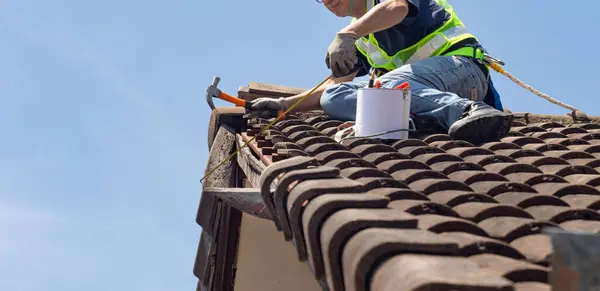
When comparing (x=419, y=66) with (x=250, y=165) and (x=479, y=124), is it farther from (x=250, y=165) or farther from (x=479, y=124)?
(x=250, y=165)

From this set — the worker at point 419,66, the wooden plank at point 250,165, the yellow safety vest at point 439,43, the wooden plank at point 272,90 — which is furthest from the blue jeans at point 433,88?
the wooden plank at point 272,90

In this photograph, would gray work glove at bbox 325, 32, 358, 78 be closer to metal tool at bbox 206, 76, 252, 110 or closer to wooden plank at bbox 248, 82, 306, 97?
metal tool at bbox 206, 76, 252, 110

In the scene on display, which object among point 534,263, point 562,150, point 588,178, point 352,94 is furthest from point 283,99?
point 534,263

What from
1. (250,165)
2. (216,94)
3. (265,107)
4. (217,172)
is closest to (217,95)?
(216,94)

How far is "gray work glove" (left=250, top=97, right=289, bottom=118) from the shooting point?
16.3ft

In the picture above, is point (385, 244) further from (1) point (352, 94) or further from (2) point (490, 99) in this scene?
(2) point (490, 99)

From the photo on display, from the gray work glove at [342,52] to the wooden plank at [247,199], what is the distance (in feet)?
3.22

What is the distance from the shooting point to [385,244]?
1.92m

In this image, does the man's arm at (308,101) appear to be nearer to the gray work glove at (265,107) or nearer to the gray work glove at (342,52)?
the gray work glove at (265,107)

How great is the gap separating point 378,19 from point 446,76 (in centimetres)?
57

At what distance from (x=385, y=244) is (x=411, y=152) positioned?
1993mm

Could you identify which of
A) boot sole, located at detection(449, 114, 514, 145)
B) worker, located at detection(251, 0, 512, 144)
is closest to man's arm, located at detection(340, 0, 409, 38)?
worker, located at detection(251, 0, 512, 144)

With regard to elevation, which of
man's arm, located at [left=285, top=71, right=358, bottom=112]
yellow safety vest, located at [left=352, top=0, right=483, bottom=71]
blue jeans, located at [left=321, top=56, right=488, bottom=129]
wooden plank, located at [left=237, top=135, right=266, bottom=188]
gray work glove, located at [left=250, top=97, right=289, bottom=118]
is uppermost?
yellow safety vest, located at [left=352, top=0, right=483, bottom=71]

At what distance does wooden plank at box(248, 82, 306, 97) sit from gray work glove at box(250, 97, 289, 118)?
484 millimetres
